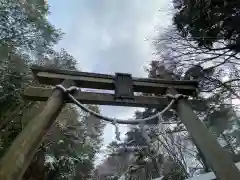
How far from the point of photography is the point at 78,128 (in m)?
11.0

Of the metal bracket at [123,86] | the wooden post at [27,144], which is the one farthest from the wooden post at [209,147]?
the wooden post at [27,144]

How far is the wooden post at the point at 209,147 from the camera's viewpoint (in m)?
2.46

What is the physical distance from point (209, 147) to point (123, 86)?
1391 millimetres

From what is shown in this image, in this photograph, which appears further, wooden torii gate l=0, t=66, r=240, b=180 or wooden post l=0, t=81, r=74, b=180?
wooden torii gate l=0, t=66, r=240, b=180

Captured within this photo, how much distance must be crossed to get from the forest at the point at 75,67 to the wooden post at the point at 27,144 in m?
0.74

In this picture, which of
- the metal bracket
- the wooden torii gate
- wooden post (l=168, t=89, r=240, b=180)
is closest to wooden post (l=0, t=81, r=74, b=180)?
the wooden torii gate

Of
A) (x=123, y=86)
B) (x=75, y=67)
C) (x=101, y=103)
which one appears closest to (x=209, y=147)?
(x=123, y=86)

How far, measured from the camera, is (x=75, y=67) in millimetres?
10680

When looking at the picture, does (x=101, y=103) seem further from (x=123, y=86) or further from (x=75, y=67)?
(x=75, y=67)

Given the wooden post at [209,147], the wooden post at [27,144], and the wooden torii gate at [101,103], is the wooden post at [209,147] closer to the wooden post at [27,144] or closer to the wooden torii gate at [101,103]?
the wooden torii gate at [101,103]

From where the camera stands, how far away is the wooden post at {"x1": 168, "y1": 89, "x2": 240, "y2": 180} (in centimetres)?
246

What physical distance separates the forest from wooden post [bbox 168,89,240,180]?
1291mm

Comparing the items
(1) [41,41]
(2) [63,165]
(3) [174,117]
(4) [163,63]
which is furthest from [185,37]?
(2) [63,165]

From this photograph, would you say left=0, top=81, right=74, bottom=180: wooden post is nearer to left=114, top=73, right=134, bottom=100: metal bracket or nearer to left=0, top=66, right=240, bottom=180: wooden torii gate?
left=0, top=66, right=240, bottom=180: wooden torii gate
